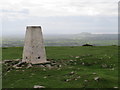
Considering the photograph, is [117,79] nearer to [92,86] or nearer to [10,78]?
[92,86]

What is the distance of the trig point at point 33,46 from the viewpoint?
79.8ft

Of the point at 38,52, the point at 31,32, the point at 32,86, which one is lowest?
the point at 32,86

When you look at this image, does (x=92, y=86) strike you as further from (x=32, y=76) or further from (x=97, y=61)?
(x=97, y=61)

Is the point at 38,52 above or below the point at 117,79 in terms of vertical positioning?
above

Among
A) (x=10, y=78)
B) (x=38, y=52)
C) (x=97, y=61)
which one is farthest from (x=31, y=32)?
(x=97, y=61)

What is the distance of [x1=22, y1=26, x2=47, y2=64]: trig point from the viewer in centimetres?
2431

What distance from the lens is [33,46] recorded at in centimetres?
2434

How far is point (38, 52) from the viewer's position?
2453 centimetres

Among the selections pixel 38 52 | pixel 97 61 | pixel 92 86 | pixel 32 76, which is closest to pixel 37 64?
pixel 38 52

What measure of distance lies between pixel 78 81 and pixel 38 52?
379 inches

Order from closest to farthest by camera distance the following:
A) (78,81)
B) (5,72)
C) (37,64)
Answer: (78,81) < (5,72) < (37,64)


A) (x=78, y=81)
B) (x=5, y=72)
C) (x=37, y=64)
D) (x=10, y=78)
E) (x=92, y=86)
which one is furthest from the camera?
(x=37, y=64)

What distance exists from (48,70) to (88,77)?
18.7 ft

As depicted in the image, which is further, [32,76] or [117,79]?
[32,76]
